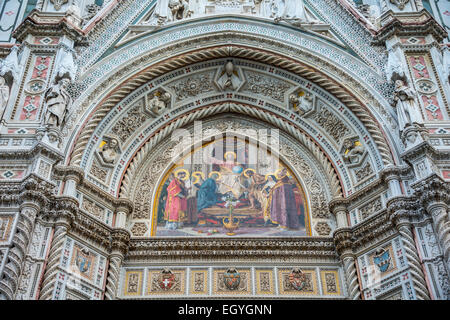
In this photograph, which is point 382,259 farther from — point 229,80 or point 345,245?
point 229,80

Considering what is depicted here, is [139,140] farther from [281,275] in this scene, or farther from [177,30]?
[281,275]

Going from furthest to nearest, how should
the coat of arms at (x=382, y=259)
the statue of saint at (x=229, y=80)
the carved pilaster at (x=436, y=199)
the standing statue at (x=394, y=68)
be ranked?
1. the statue of saint at (x=229, y=80)
2. the standing statue at (x=394, y=68)
3. the coat of arms at (x=382, y=259)
4. the carved pilaster at (x=436, y=199)

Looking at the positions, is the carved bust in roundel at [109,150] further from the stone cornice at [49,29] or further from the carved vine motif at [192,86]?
the stone cornice at [49,29]

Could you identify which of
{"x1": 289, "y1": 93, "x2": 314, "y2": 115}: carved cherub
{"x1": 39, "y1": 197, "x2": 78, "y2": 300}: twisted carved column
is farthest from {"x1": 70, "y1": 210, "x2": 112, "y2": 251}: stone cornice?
{"x1": 289, "y1": 93, "x2": 314, "y2": 115}: carved cherub

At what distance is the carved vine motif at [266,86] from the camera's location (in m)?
14.0

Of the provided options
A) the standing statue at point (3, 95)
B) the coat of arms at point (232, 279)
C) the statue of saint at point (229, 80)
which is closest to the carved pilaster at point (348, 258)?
the coat of arms at point (232, 279)

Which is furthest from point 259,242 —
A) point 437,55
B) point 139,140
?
point 437,55

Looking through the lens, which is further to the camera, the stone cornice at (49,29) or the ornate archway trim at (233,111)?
the stone cornice at (49,29)

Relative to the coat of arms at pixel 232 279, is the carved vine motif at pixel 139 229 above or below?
above

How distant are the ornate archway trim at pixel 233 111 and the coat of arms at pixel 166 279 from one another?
201 cm

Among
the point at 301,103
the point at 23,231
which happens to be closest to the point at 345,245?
the point at 301,103

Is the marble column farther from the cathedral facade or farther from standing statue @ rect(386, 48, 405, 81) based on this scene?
standing statue @ rect(386, 48, 405, 81)

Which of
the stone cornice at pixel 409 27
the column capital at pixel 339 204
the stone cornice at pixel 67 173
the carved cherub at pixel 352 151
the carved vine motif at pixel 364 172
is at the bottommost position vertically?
the column capital at pixel 339 204

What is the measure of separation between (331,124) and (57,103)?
6044 millimetres
